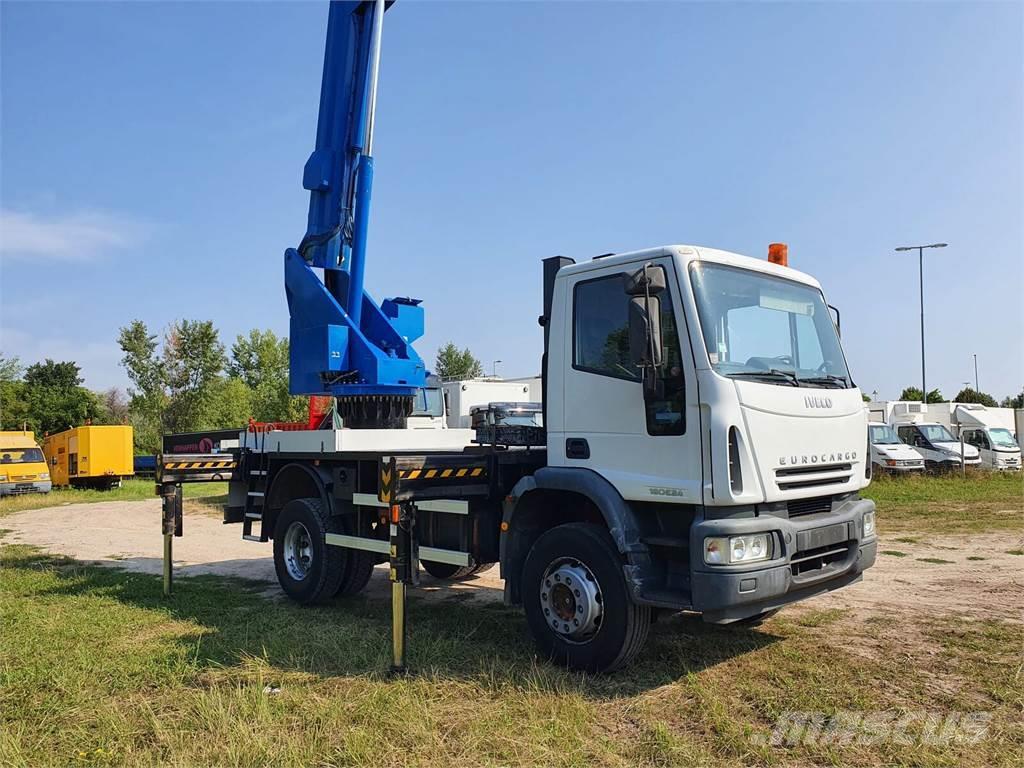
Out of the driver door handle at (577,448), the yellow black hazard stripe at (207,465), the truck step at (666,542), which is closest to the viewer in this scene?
the truck step at (666,542)

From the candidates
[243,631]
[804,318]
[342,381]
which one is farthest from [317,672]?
[804,318]

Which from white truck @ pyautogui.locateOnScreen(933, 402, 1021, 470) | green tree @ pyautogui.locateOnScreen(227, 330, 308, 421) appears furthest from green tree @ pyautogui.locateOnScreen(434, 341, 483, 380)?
white truck @ pyautogui.locateOnScreen(933, 402, 1021, 470)

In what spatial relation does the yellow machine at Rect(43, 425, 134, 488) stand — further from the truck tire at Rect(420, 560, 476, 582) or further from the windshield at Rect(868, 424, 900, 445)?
the windshield at Rect(868, 424, 900, 445)

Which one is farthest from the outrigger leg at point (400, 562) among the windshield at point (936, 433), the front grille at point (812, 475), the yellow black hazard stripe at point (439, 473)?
the windshield at point (936, 433)

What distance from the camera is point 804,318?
20.0 feet

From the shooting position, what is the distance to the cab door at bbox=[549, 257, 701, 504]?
5172 millimetres

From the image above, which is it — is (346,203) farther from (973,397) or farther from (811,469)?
(973,397)

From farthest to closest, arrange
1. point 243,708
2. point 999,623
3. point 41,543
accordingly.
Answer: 1. point 41,543
2. point 999,623
3. point 243,708

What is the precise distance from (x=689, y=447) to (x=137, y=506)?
66.2 ft

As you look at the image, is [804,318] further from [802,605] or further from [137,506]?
[137,506]

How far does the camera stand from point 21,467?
24.9 meters

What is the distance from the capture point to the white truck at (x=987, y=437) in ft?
84.4

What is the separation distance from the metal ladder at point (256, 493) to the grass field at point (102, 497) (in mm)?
11636

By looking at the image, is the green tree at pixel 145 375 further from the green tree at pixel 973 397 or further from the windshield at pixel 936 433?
the green tree at pixel 973 397
